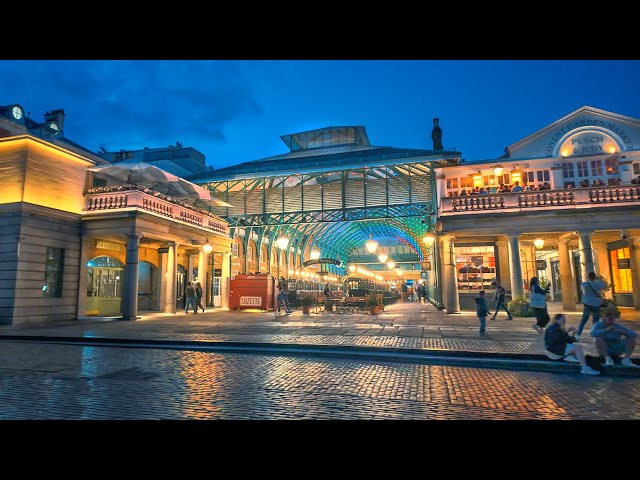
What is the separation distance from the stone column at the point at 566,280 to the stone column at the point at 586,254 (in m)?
2.61

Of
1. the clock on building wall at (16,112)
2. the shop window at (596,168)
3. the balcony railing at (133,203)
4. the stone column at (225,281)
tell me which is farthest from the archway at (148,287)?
the shop window at (596,168)

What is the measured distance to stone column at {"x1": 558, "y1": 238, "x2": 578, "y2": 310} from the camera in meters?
19.7

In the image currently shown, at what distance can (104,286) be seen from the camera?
20.6 metres

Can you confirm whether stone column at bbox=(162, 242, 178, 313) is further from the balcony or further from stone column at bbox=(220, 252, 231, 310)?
stone column at bbox=(220, 252, 231, 310)

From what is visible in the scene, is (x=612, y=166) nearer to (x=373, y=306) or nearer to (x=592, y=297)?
(x=592, y=297)

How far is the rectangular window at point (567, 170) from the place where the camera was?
19.4 meters

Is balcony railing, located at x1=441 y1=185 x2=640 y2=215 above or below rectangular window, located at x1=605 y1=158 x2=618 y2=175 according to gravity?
below

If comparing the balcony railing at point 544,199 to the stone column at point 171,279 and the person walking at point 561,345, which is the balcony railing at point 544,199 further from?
the stone column at point 171,279

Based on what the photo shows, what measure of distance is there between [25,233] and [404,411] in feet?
54.6

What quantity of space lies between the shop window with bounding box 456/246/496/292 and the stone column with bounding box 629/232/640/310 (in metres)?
5.94

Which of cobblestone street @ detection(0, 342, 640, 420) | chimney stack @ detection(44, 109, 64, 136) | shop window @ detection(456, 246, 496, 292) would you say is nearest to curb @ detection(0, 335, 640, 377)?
cobblestone street @ detection(0, 342, 640, 420)

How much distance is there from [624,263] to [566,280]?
2.99 m
